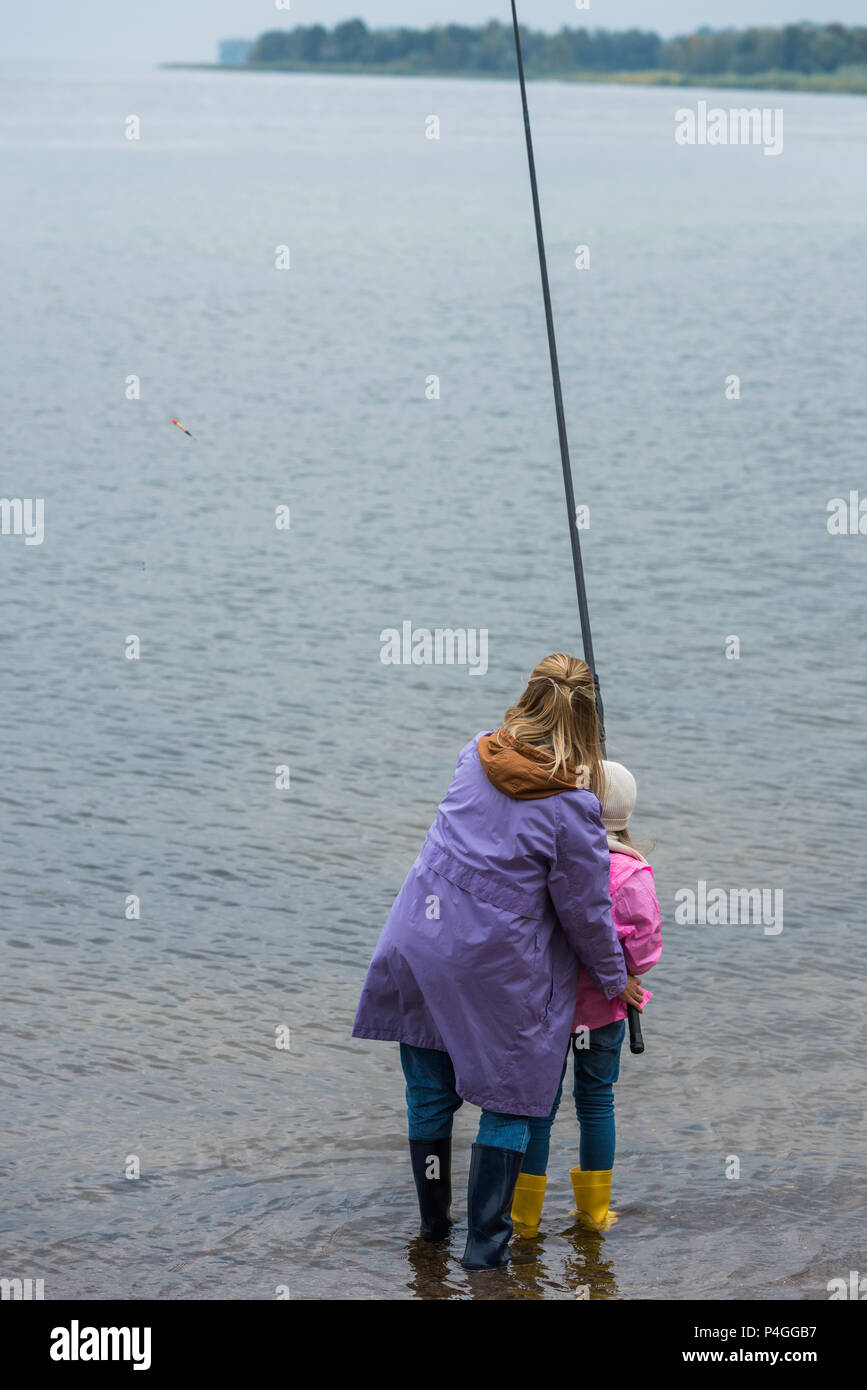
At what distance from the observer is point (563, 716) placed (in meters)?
3.64

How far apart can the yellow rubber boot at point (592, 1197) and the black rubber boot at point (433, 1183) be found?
295 millimetres

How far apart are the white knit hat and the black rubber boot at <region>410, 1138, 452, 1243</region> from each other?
77cm

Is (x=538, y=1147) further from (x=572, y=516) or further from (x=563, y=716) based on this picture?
(x=572, y=516)

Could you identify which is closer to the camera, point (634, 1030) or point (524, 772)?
point (524, 772)

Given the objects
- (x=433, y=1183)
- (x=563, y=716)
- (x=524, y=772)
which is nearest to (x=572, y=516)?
(x=563, y=716)

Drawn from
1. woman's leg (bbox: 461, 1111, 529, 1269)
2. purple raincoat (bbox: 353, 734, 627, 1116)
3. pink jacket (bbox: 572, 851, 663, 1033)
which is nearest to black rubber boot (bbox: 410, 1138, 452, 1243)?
woman's leg (bbox: 461, 1111, 529, 1269)

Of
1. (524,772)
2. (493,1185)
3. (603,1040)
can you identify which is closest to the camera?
(524,772)

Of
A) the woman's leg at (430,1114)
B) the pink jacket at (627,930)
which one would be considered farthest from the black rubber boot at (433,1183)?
the pink jacket at (627,930)

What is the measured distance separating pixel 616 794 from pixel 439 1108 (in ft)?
2.46

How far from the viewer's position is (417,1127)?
385 cm

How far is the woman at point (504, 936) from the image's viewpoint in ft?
11.7

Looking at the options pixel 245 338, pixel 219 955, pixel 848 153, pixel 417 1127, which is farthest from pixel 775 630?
pixel 848 153

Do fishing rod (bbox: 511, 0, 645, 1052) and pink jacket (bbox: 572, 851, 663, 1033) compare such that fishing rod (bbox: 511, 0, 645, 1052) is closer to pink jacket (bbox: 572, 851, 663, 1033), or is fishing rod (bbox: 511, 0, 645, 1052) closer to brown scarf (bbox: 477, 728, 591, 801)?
pink jacket (bbox: 572, 851, 663, 1033)

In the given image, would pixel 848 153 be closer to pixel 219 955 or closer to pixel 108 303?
pixel 108 303
